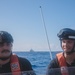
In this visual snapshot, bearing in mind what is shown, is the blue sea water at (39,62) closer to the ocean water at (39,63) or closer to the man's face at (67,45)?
the ocean water at (39,63)

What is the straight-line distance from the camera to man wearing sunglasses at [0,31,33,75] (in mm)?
5520

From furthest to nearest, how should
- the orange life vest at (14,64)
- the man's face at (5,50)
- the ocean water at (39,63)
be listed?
1. the orange life vest at (14,64)
2. the man's face at (5,50)
3. the ocean water at (39,63)

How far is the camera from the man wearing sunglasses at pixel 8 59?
18.1 feet

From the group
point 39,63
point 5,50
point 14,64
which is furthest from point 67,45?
point 39,63

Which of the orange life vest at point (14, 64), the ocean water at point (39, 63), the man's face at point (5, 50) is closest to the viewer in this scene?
the ocean water at point (39, 63)

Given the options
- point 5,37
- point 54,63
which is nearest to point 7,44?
point 5,37

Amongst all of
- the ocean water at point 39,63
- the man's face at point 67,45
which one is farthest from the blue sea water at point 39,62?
the man's face at point 67,45

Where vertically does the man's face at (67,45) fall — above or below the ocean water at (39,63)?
above

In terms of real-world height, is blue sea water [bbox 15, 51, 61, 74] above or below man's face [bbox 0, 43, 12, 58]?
below

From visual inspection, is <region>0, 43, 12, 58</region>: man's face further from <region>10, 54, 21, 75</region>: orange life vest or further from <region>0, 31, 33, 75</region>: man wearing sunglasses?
<region>10, 54, 21, 75</region>: orange life vest

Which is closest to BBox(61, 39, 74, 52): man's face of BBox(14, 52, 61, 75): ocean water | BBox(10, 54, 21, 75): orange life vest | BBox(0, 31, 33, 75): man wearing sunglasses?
BBox(14, 52, 61, 75): ocean water

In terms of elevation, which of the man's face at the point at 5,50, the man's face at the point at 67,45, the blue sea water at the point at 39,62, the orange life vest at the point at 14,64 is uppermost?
the man's face at the point at 5,50

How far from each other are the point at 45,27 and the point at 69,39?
3.93 ft

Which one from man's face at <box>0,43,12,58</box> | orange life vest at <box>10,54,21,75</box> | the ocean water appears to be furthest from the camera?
orange life vest at <box>10,54,21,75</box>
